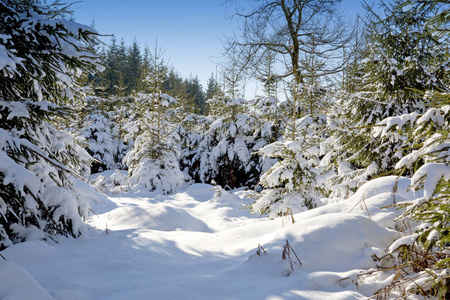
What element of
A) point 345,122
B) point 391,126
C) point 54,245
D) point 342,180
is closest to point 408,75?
point 345,122

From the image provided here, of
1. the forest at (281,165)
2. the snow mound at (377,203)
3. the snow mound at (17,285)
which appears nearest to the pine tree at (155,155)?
the forest at (281,165)

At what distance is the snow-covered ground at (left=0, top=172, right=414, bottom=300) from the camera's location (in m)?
1.82

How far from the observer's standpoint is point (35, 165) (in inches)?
115

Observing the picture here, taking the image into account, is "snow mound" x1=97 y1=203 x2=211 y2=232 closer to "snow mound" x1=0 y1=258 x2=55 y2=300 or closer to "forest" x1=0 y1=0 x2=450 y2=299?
"forest" x1=0 y1=0 x2=450 y2=299

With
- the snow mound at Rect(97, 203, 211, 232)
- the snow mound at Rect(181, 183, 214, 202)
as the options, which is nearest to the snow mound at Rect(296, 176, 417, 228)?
the snow mound at Rect(97, 203, 211, 232)

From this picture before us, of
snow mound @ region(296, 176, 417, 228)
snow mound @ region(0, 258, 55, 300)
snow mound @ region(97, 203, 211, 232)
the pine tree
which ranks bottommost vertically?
snow mound @ region(97, 203, 211, 232)

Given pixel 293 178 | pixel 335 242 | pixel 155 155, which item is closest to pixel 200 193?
pixel 155 155

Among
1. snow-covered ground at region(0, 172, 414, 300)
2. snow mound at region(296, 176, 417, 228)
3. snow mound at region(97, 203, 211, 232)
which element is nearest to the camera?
snow-covered ground at region(0, 172, 414, 300)

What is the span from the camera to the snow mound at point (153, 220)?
4.48 m

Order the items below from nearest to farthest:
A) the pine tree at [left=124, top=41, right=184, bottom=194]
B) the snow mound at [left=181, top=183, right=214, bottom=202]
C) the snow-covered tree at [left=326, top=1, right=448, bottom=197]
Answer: the snow-covered tree at [left=326, top=1, right=448, bottom=197]
the snow mound at [left=181, top=183, right=214, bottom=202]
the pine tree at [left=124, top=41, right=184, bottom=194]

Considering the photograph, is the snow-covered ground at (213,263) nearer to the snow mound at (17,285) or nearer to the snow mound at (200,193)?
the snow mound at (17,285)

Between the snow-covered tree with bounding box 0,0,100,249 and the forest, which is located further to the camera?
the snow-covered tree with bounding box 0,0,100,249

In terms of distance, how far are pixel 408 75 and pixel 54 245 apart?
6.39m

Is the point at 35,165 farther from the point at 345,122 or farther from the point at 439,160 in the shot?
the point at 345,122
